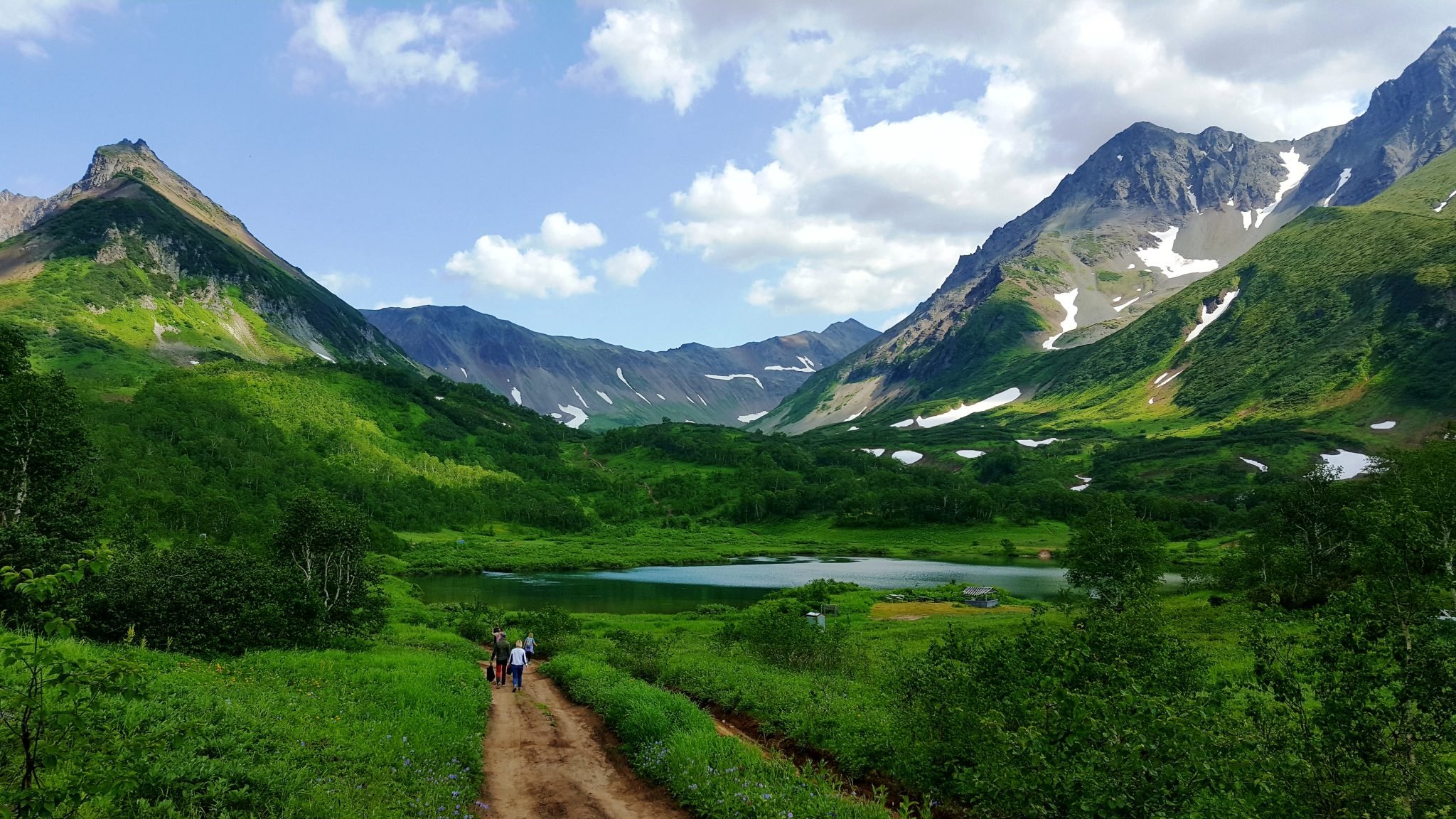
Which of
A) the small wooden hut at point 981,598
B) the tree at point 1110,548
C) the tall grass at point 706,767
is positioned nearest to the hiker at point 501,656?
the tall grass at point 706,767

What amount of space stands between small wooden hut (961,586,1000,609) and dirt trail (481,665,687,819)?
72.3 meters

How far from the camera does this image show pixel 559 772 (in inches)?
758

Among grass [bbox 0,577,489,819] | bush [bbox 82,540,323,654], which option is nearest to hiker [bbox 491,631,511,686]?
grass [bbox 0,577,489,819]

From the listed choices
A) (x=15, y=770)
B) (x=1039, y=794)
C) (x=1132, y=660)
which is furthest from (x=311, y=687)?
(x=1132, y=660)

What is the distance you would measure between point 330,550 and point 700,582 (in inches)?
3565

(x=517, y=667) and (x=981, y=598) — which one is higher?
(x=517, y=667)

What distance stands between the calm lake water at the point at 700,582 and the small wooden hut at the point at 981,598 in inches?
549

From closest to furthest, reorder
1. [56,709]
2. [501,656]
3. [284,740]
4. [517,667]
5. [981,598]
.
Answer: [56,709]
[284,740]
[517,667]
[501,656]
[981,598]

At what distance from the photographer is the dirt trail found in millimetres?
16672

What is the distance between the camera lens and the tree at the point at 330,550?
3547cm

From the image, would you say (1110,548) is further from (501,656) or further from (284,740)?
(284,740)

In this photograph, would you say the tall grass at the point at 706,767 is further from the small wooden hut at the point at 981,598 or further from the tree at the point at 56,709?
the small wooden hut at the point at 981,598

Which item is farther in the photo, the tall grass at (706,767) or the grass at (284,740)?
the tall grass at (706,767)

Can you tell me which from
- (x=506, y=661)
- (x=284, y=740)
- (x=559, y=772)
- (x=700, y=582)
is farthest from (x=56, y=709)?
(x=700, y=582)
